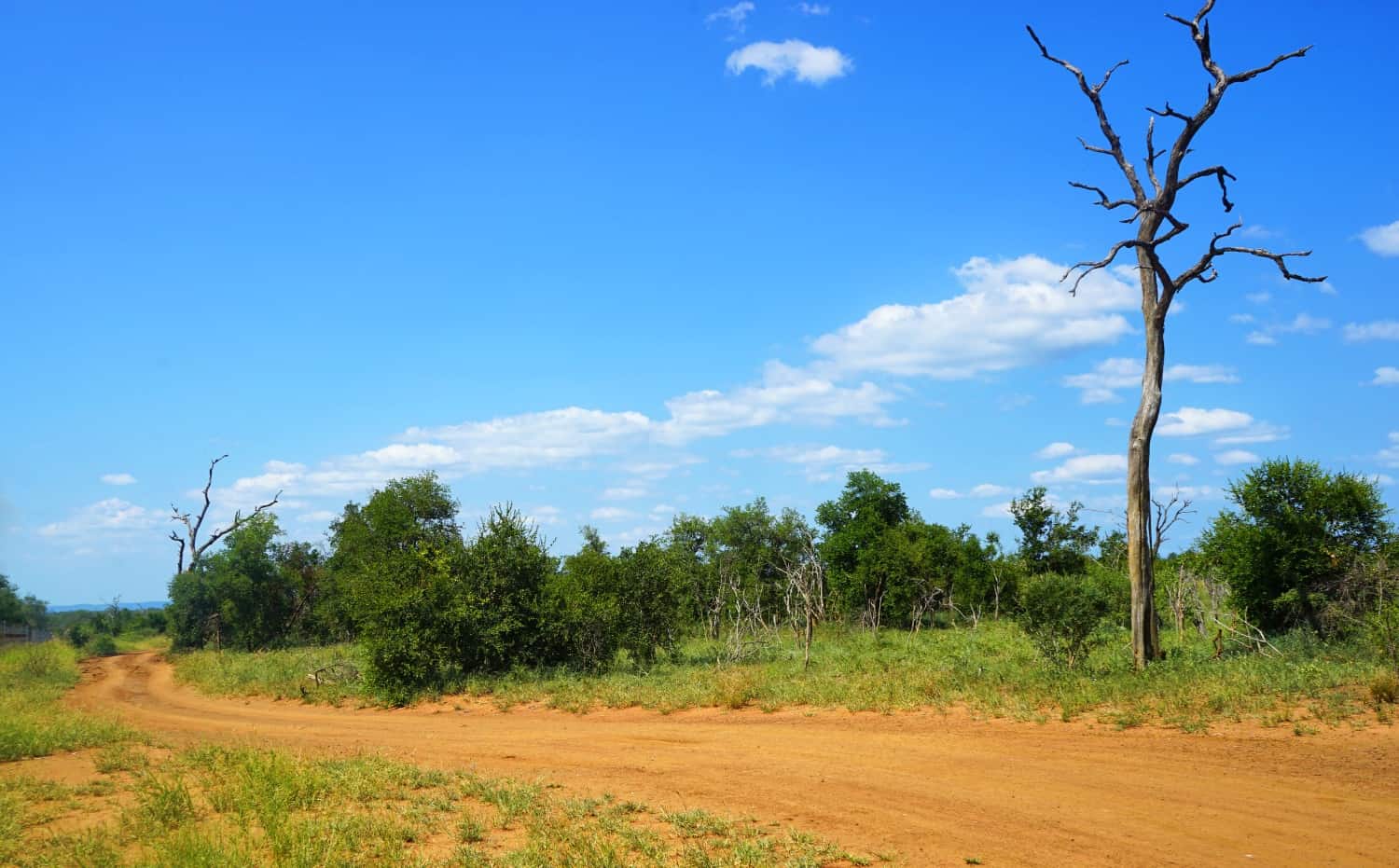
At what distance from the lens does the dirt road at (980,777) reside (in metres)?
8.26

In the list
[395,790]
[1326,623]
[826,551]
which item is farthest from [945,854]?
[826,551]

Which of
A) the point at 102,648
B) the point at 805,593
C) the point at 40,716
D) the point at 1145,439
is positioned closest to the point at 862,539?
the point at 805,593

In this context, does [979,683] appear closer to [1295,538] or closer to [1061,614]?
[1061,614]

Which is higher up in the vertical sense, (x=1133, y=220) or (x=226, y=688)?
(x=1133, y=220)

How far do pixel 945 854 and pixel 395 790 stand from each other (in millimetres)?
6617

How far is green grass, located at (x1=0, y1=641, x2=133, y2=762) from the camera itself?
48.7ft

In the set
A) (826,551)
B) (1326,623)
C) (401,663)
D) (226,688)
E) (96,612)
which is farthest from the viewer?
(96,612)

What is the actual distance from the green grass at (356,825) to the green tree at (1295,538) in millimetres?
16088

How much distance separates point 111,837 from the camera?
9.27 m

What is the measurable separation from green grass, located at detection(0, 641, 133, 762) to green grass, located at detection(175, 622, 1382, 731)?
5.24 m

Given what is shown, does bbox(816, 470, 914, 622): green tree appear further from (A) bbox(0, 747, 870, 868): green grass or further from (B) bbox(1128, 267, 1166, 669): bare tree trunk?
(A) bbox(0, 747, 870, 868): green grass

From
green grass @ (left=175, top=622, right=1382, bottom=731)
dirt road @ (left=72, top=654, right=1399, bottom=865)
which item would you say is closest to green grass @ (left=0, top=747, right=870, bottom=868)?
dirt road @ (left=72, top=654, right=1399, bottom=865)

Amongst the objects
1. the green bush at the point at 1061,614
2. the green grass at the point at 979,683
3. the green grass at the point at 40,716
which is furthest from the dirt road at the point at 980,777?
the green bush at the point at 1061,614

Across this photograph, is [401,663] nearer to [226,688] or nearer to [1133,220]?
[226,688]
